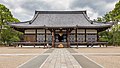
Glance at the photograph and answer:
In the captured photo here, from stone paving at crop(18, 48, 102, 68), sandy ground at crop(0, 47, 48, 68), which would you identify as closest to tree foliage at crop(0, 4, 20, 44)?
sandy ground at crop(0, 47, 48, 68)

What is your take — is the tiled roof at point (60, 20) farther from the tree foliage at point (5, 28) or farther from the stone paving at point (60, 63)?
the stone paving at point (60, 63)

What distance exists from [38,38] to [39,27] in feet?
9.85

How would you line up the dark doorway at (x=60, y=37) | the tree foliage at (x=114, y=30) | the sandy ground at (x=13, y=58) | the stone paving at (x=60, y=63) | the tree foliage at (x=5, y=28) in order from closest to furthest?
the stone paving at (x=60, y=63)
the sandy ground at (x=13, y=58)
the dark doorway at (x=60, y=37)
the tree foliage at (x=5, y=28)
the tree foliage at (x=114, y=30)

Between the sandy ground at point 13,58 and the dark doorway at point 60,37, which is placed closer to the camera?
the sandy ground at point 13,58

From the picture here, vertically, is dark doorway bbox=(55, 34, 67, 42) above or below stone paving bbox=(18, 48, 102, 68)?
above

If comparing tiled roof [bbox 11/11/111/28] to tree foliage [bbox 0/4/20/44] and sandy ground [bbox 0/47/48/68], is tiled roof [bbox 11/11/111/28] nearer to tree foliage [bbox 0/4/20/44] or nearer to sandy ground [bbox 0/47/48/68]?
tree foliage [bbox 0/4/20/44]

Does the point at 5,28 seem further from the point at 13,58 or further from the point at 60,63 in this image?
the point at 60,63

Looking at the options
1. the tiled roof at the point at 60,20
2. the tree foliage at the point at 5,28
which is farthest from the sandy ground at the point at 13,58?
the tree foliage at the point at 5,28

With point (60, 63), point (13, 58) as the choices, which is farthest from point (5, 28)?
point (60, 63)

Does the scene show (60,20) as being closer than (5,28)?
Yes

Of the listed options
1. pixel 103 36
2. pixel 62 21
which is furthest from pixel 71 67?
pixel 103 36

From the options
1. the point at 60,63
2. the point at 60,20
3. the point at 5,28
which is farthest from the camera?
the point at 5,28

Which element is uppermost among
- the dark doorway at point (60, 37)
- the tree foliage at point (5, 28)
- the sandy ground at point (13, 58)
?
the tree foliage at point (5, 28)

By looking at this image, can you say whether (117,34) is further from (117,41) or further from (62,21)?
(62,21)
